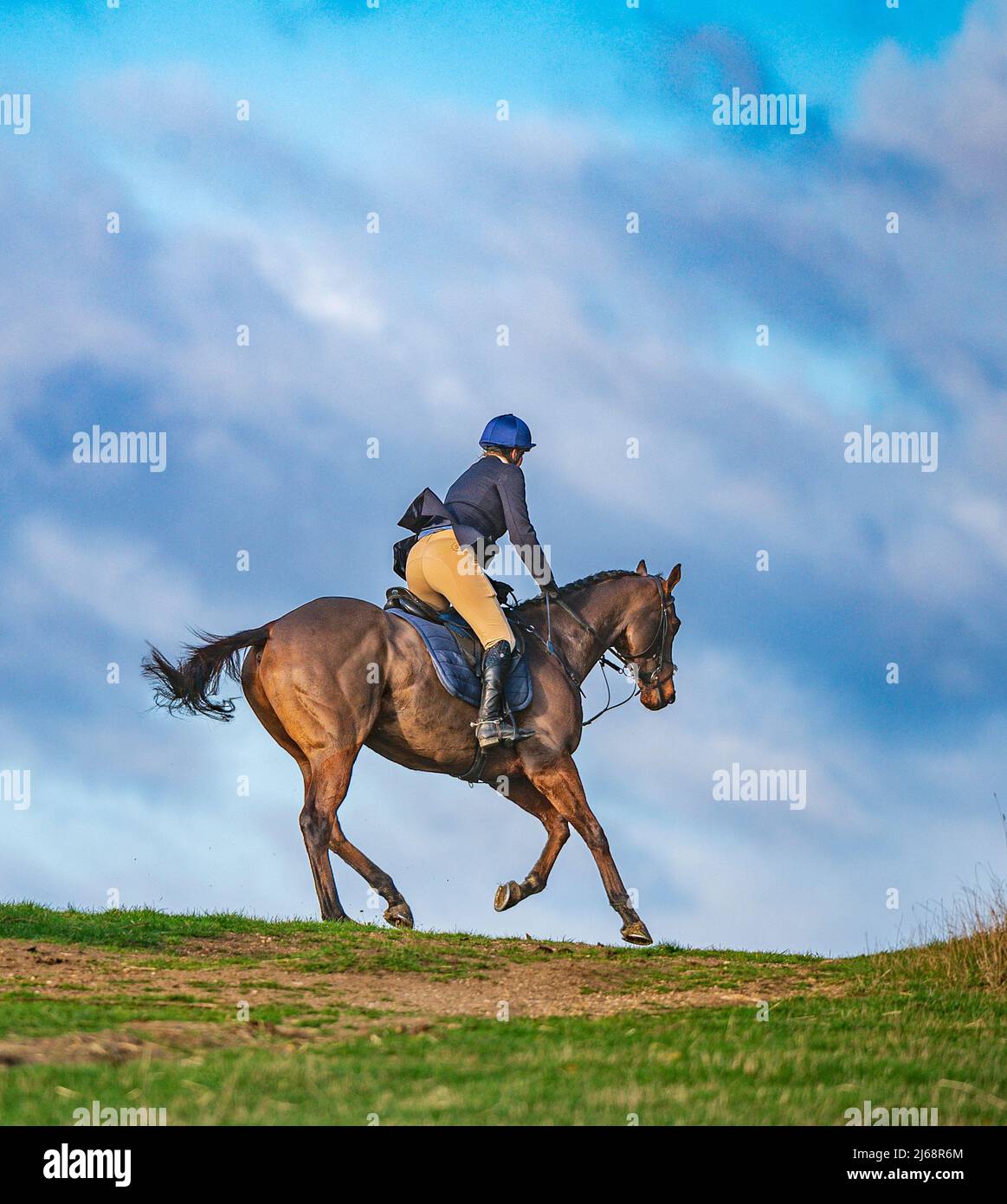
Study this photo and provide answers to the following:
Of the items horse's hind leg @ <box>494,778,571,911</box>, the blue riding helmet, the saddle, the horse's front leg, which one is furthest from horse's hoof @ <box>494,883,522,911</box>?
the blue riding helmet

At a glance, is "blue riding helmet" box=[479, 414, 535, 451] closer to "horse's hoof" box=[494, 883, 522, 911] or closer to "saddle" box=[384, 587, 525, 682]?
"saddle" box=[384, 587, 525, 682]

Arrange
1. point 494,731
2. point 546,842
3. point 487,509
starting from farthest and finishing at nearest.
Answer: point 546,842
point 487,509
point 494,731

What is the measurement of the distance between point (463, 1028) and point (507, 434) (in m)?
7.27

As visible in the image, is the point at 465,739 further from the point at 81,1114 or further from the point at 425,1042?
the point at 81,1114

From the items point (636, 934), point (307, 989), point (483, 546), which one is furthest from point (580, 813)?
point (307, 989)

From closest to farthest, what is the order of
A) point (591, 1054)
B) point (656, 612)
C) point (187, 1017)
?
point (591, 1054) → point (187, 1017) → point (656, 612)

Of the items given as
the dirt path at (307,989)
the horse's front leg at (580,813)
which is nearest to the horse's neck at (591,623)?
the horse's front leg at (580,813)

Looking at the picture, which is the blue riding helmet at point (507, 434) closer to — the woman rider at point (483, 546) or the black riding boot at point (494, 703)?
the woman rider at point (483, 546)

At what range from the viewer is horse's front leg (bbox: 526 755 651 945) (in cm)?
1416

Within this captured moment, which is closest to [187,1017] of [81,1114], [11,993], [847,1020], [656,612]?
[11,993]

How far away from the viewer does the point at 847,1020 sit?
31.6ft

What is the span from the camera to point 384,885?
1409 cm

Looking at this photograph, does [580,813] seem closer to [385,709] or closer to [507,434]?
[385,709]
